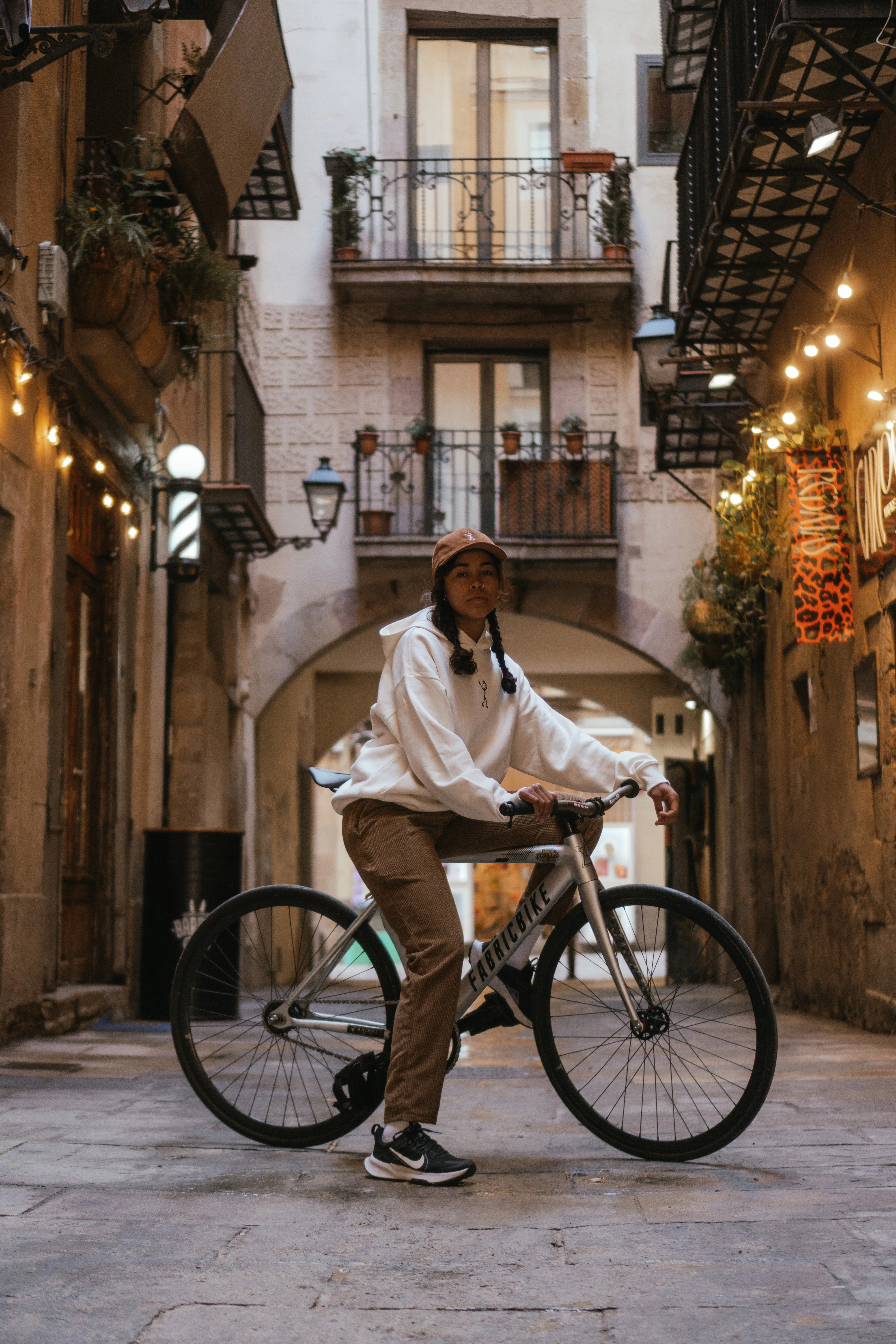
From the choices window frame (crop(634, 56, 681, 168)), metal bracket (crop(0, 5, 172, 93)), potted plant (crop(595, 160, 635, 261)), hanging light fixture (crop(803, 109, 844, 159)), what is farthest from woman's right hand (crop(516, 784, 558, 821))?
window frame (crop(634, 56, 681, 168))

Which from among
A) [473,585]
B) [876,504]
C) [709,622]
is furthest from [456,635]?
[709,622]

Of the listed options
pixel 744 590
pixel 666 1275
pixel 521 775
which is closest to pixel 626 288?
pixel 744 590

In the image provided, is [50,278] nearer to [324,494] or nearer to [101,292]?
[101,292]

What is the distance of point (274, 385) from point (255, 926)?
12.4m

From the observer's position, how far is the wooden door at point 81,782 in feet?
28.4

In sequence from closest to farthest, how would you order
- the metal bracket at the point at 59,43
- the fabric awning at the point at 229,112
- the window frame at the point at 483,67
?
the metal bracket at the point at 59,43 → the fabric awning at the point at 229,112 → the window frame at the point at 483,67

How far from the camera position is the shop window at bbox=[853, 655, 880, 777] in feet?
25.0

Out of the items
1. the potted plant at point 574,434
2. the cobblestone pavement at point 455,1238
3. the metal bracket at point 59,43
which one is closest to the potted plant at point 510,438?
the potted plant at point 574,434

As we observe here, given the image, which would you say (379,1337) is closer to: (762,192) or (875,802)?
(875,802)

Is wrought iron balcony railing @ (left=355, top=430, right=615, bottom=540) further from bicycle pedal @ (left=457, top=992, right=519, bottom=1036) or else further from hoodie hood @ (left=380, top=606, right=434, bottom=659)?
bicycle pedal @ (left=457, top=992, right=519, bottom=1036)

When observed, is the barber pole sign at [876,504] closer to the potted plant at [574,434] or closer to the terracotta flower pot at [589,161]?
the potted plant at [574,434]

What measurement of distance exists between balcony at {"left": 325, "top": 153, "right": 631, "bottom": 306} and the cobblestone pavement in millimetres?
12161

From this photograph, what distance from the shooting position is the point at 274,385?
15.7 m

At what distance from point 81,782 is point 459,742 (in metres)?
5.90
